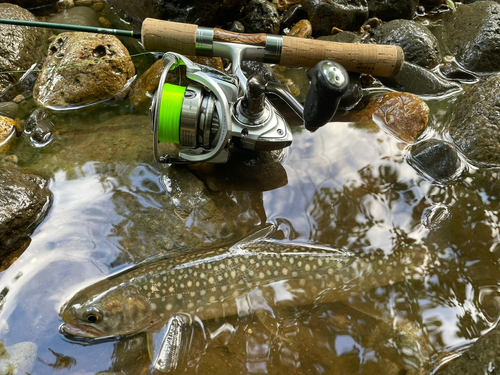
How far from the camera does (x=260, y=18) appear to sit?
4.78 meters

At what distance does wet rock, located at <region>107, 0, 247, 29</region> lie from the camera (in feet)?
14.8

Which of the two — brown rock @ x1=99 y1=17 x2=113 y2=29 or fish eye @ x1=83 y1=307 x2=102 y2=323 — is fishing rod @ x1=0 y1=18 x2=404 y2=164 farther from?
brown rock @ x1=99 y1=17 x2=113 y2=29

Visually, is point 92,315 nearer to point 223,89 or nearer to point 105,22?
point 223,89

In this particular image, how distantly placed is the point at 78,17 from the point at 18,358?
4185 mm

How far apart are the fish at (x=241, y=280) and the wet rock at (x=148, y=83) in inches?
76.8

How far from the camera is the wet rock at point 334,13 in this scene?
481cm

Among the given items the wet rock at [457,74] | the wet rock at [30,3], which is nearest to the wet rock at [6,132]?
the wet rock at [30,3]

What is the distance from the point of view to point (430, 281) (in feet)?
9.36

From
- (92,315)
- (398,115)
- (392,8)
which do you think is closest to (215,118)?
(92,315)

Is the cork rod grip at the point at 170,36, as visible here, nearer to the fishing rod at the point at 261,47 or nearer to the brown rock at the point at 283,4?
the fishing rod at the point at 261,47

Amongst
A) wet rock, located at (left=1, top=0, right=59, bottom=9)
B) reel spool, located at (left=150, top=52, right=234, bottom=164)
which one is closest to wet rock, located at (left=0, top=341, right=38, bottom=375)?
reel spool, located at (left=150, top=52, right=234, bottom=164)

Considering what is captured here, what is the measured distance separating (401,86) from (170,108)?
114 inches

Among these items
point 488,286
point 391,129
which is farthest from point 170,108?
point 488,286

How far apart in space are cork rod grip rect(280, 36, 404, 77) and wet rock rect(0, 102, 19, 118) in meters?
2.84
